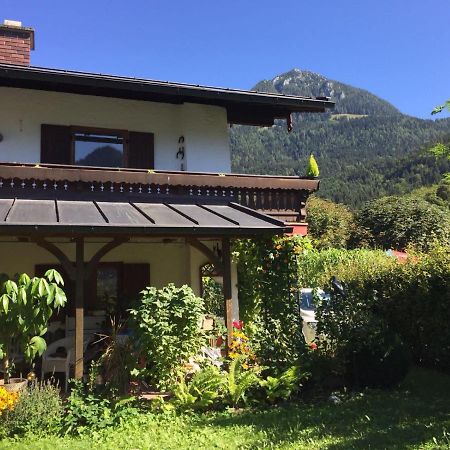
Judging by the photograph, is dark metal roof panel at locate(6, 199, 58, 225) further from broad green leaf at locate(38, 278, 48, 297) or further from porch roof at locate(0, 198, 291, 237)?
broad green leaf at locate(38, 278, 48, 297)

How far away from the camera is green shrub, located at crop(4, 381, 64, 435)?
6820mm

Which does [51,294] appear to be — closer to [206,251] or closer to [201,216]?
[206,251]

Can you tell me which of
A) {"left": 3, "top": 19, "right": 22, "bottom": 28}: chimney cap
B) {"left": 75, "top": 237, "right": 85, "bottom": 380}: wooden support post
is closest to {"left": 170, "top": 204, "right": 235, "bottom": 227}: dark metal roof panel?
{"left": 75, "top": 237, "right": 85, "bottom": 380}: wooden support post

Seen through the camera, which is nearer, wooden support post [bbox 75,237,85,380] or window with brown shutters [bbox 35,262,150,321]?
wooden support post [bbox 75,237,85,380]

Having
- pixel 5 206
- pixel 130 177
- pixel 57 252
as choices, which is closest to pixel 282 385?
pixel 57 252

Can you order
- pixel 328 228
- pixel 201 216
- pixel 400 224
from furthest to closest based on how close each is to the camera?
pixel 328 228
pixel 400 224
pixel 201 216

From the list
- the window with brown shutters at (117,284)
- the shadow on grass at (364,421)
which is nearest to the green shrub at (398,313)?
the shadow on grass at (364,421)

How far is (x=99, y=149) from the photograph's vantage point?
12.5 metres

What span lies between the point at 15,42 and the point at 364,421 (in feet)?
44.7

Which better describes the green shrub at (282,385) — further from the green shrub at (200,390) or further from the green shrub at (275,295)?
the green shrub at (200,390)

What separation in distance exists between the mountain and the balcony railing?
2804 inches

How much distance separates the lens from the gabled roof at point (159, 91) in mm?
10820

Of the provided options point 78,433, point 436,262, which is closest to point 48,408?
point 78,433

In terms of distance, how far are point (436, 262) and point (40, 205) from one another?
8.35m
